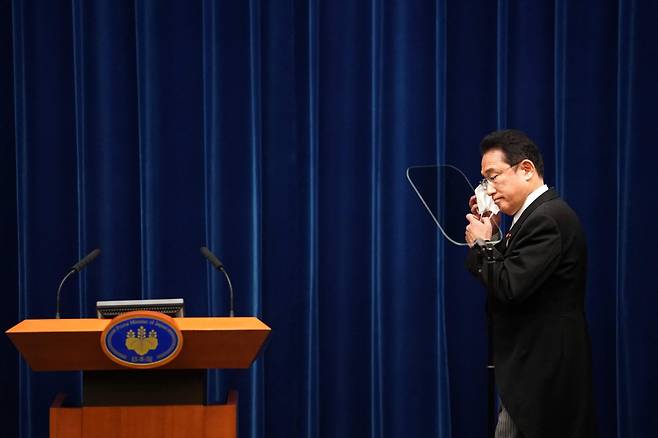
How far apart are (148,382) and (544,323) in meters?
1.09

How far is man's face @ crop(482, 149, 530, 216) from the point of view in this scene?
2217mm

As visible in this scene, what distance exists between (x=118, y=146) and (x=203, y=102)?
385 millimetres

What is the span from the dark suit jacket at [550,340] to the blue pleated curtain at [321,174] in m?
1.02

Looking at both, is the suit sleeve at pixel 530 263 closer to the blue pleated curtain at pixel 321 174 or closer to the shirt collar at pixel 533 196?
the shirt collar at pixel 533 196

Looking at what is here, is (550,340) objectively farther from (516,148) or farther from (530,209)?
(516,148)

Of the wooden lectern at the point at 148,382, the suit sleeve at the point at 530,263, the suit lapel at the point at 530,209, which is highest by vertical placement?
the suit lapel at the point at 530,209

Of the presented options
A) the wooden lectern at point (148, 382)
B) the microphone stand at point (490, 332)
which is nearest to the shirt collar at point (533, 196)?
the microphone stand at point (490, 332)

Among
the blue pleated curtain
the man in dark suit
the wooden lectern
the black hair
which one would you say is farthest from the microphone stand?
the blue pleated curtain

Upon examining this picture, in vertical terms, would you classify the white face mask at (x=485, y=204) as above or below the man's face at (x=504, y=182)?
below

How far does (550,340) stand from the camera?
2.11m

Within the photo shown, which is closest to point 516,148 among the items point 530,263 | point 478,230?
point 478,230

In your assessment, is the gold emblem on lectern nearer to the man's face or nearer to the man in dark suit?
the man in dark suit

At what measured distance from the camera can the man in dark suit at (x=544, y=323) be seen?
2064mm

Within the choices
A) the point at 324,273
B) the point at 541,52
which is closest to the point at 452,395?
the point at 324,273
